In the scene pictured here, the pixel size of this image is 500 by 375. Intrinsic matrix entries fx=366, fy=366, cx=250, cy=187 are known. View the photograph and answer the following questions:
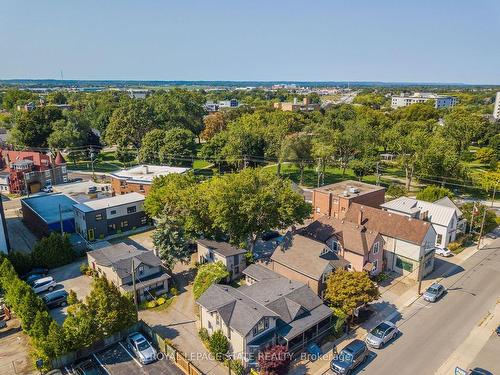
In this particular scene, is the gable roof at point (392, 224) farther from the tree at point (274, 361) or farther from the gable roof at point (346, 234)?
the tree at point (274, 361)

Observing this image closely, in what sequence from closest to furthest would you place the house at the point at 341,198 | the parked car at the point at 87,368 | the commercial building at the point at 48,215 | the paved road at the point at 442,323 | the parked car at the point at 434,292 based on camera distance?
the parked car at the point at 87,368, the paved road at the point at 442,323, the parked car at the point at 434,292, the commercial building at the point at 48,215, the house at the point at 341,198

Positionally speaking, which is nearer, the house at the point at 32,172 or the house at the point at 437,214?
the house at the point at 437,214

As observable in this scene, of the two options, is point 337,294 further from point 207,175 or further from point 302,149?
point 207,175

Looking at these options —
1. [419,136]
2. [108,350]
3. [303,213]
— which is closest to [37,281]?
[108,350]

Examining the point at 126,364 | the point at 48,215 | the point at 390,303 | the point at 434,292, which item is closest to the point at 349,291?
the point at 390,303

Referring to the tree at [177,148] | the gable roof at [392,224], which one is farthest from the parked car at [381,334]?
the tree at [177,148]

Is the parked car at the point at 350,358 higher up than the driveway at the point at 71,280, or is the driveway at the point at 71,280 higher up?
the parked car at the point at 350,358

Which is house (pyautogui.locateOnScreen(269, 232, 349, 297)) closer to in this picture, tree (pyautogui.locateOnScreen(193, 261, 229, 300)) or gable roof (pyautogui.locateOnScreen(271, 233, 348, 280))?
gable roof (pyautogui.locateOnScreen(271, 233, 348, 280))
